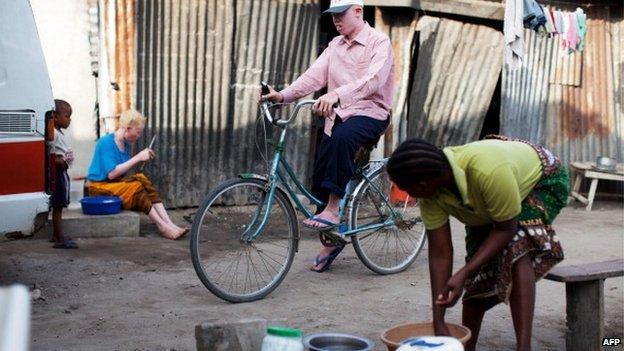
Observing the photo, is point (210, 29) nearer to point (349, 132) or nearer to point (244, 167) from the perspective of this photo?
point (244, 167)

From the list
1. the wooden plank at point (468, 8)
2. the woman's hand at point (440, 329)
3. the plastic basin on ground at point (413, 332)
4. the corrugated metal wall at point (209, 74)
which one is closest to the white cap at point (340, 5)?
the plastic basin on ground at point (413, 332)

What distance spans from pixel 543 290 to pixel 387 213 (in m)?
1.32

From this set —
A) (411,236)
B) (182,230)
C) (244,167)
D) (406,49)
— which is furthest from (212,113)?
(411,236)

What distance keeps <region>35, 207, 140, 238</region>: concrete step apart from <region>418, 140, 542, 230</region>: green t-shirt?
449cm

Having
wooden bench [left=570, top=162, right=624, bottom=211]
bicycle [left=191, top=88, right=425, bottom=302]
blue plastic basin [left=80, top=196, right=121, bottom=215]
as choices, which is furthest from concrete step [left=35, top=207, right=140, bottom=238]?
wooden bench [left=570, top=162, right=624, bottom=211]

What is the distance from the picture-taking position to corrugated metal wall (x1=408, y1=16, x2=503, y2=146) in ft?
35.4

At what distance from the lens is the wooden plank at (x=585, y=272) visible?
4.72 m

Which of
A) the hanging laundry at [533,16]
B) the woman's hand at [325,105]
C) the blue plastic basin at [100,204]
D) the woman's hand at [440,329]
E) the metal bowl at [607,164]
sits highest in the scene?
the hanging laundry at [533,16]

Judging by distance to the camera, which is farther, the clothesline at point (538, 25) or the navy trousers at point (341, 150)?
the clothesline at point (538, 25)

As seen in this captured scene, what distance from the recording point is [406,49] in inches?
416

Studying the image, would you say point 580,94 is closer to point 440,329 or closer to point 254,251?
point 254,251

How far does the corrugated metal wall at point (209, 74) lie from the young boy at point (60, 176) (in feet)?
5.52

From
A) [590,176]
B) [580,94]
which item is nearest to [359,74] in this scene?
[590,176]

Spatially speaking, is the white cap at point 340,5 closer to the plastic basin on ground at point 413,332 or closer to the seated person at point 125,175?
the seated person at point 125,175
